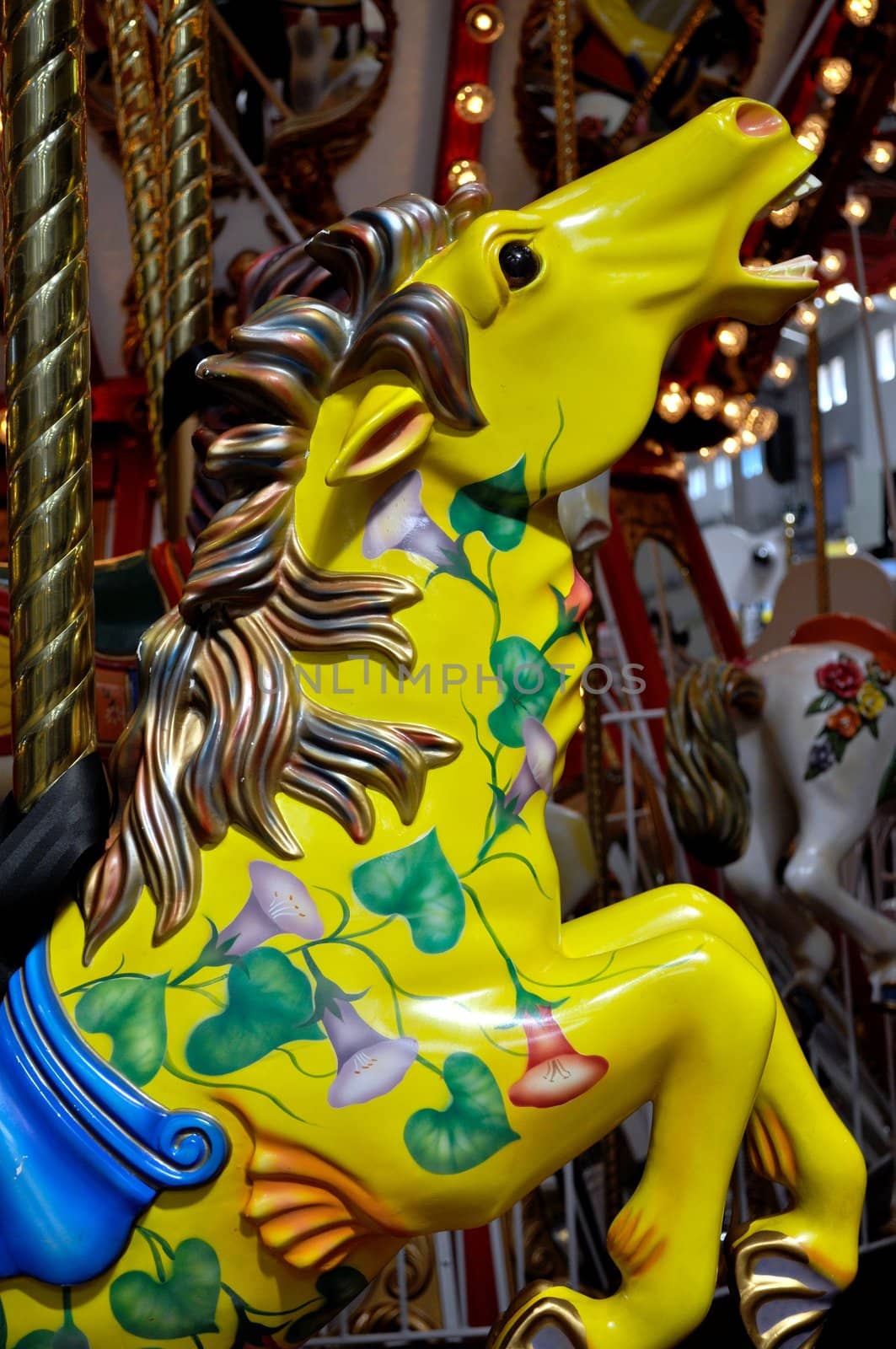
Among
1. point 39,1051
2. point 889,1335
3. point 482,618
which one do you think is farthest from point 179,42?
point 889,1335

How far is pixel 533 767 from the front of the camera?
84cm

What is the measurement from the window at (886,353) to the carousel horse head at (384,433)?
1338 cm

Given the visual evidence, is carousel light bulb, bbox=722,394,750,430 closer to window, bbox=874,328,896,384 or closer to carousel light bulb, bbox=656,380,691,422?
carousel light bulb, bbox=656,380,691,422

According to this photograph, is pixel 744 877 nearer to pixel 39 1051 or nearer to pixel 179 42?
pixel 179 42

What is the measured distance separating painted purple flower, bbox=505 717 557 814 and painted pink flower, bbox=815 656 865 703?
67.5 inches

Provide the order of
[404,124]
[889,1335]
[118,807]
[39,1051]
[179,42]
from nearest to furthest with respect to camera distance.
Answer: [39,1051] < [118,807] < [179,42] < [889,1335] < [404,124]

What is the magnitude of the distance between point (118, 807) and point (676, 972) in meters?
0.38

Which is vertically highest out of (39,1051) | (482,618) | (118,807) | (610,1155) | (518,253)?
(518,253)

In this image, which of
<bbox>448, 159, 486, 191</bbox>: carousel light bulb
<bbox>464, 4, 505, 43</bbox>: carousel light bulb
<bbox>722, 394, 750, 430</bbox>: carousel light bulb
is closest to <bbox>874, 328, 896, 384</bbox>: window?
<bbox>722, 394, 750, 430</bbox>: carousel light bulb

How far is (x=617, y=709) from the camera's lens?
318cm

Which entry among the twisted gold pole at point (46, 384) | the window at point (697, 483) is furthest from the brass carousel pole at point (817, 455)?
the window at point (697, 483)

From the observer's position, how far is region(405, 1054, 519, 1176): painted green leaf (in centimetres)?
74

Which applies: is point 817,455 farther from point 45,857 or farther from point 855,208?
point 45,857

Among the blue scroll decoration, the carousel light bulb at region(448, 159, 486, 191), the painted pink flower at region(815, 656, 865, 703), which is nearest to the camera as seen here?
the blue scroll decoration
